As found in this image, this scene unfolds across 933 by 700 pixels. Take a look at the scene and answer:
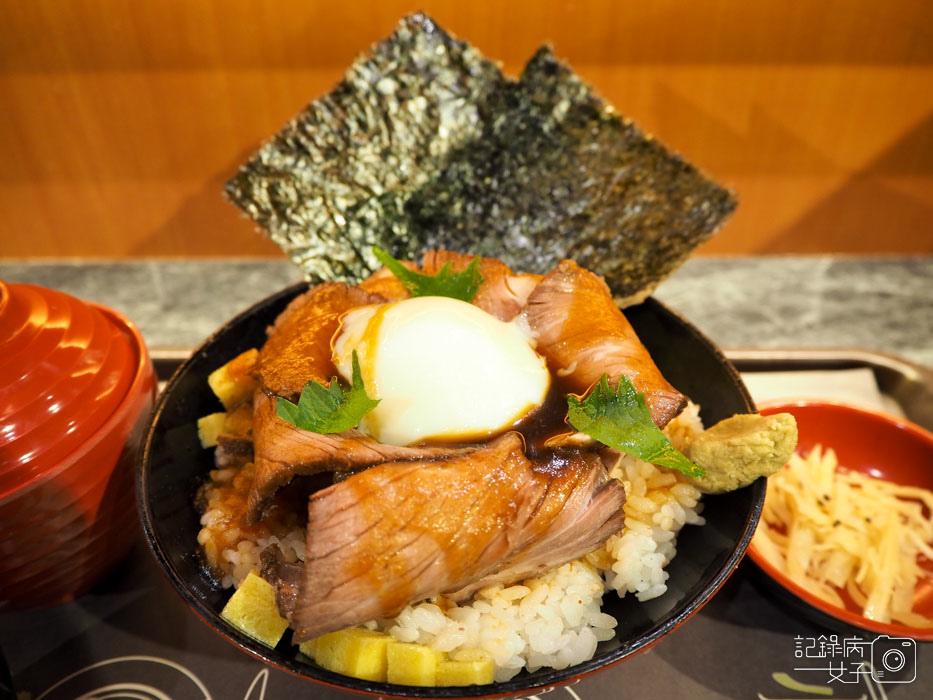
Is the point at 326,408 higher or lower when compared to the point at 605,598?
higher

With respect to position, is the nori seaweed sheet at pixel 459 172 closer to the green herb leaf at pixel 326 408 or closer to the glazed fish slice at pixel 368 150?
the glazed fish slice at pixel 368 150

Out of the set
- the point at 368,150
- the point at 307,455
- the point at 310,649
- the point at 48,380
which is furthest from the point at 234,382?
the point at 368,150

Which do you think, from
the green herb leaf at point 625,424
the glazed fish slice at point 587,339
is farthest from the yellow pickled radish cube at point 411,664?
the glazed fish slice at point 587,339

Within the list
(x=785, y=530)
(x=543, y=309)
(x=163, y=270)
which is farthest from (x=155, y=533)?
(x=163, y=270)

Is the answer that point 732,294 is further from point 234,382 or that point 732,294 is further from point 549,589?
point 234,382

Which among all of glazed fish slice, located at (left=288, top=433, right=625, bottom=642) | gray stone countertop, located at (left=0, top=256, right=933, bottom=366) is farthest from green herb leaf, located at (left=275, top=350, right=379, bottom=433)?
gray stone countertop, located at (left=0, top=256, right=933, bottom=366)

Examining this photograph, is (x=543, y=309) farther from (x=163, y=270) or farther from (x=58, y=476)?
(x=163, y=270)
